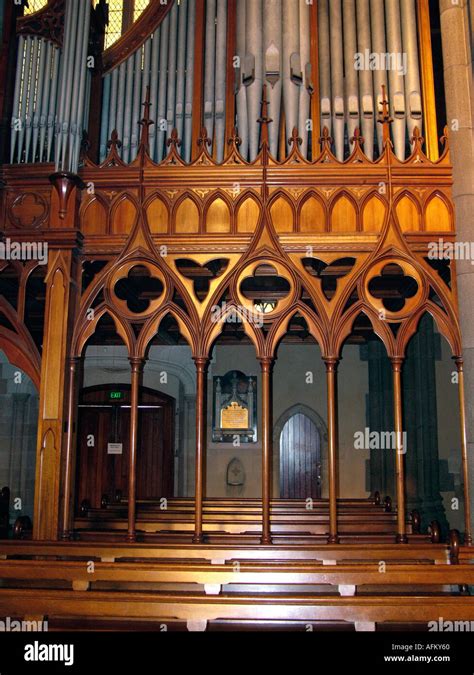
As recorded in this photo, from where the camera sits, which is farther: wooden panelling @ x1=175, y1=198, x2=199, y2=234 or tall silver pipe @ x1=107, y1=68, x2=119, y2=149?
tall silver pipe @ x1=107, y1=68, x2=119, y2=149

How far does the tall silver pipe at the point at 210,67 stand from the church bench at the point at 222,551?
143 inches

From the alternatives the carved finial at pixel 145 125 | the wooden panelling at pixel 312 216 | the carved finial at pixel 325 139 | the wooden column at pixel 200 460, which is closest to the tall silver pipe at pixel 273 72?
the carved finial at pixel 325 139

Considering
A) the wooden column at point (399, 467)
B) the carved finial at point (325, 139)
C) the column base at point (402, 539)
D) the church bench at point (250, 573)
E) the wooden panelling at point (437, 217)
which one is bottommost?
the church bench at point (250, 573)

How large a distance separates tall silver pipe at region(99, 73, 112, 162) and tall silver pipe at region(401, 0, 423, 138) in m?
2.74

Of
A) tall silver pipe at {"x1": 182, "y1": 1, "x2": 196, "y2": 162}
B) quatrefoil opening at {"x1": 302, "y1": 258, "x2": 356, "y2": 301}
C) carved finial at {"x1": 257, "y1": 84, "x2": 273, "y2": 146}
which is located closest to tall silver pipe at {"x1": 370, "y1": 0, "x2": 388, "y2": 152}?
carved finial at {"x1": 257, "y1": 84, "x2": 273, "y2": 146}

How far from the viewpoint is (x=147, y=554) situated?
191 inches

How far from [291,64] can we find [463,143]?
66.1 inches

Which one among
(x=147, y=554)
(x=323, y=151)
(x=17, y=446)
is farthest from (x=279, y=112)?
(x=17, y=446)

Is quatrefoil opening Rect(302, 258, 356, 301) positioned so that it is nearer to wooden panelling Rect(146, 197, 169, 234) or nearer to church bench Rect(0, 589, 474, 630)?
wooden panelling Rect(146, 197, 169, 234)

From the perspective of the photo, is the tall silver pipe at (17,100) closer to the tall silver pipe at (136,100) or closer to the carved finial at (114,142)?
the carved finial at (114,142)

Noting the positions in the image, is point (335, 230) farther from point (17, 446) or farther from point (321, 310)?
point (17, 446)

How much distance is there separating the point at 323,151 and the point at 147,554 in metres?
3.56

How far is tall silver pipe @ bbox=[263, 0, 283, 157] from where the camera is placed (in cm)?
646

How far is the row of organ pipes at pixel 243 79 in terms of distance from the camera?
6.40m
